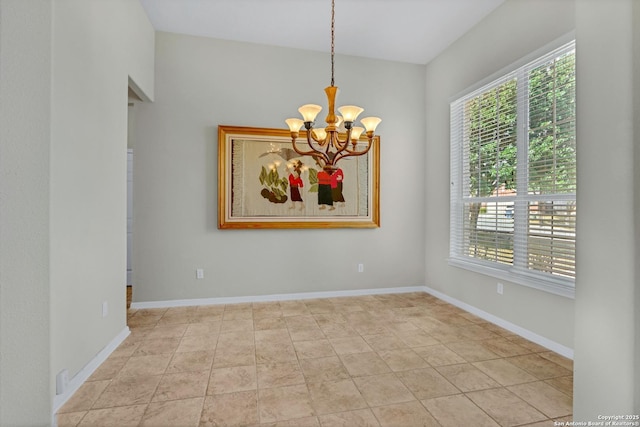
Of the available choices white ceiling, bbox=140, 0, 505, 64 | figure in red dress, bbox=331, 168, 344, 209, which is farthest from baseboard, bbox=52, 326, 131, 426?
white ceiling, bbox=140, 0, 505, 64

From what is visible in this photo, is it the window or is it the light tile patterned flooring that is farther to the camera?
the window

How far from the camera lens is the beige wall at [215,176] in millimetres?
3680

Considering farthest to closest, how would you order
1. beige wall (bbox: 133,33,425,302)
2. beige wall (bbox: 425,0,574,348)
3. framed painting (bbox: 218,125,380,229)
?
1. framed painting (bbox: 218,125,380,229)
2. beige wall (bbox: 133,33,425,302)
3. beige wall (bbox: 425,0,574,348)

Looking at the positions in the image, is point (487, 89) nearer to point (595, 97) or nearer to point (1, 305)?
point (595, 97)

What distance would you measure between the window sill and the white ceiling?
266 centimetres

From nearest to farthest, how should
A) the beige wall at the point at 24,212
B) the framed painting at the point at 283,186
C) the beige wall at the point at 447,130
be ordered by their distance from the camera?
the beige wall at the point at 24,212, the beige wall at the point at 447,130, the framed painting at the point at 283,186

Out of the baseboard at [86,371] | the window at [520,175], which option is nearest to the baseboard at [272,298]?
the baseboard at [86,371]

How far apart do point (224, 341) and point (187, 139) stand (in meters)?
2.33

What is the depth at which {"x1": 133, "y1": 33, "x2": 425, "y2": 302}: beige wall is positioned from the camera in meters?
3.68

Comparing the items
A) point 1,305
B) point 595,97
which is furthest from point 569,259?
point 1,305

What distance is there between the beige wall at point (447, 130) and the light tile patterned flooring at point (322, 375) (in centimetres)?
25

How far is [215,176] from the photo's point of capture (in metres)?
3.82

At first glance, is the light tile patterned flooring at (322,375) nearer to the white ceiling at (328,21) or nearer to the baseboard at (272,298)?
the baseboard at (272,298)

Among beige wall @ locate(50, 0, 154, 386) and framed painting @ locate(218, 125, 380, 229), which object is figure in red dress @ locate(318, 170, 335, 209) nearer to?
framed painting @ locate(218, 125, 380, 229)
